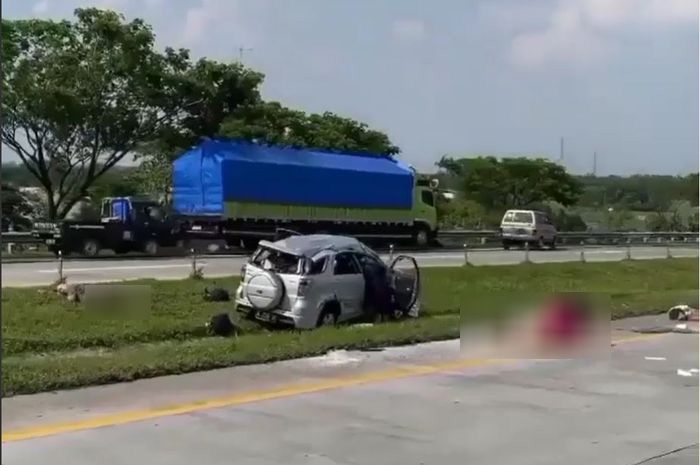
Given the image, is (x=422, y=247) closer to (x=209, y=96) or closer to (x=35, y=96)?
(x=209, y=96)

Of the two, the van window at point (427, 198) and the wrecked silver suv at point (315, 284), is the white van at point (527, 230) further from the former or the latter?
the wrecked silver suv at point (315, 284)

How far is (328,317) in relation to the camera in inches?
598

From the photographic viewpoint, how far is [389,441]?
24.8ft

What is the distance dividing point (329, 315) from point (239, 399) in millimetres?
6045

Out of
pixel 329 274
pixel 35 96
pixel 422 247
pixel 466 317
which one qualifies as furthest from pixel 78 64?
pixel 466 317

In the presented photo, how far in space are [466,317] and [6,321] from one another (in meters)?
7.42

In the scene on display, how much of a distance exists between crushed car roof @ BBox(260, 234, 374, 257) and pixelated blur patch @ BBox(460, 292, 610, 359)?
274 inches

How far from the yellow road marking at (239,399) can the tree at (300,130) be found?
26801 mm

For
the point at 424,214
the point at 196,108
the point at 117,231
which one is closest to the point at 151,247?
the point at 117,231

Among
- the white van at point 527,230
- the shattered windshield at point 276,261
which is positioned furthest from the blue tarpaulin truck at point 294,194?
the shattered windshield at point 276,261

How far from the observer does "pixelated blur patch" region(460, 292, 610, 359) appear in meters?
8.00

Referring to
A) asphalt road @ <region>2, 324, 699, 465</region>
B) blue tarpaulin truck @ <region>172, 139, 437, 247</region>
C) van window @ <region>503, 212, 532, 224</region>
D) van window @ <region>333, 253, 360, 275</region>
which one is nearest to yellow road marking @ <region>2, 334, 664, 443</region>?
asphalt road @ <region>2, 324, 699, 465</region>

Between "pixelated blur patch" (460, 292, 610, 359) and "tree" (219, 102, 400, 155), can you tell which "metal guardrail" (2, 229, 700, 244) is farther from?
"pixelated blur patch" (460, 292, 610, 359)

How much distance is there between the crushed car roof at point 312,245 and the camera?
15280 mm
